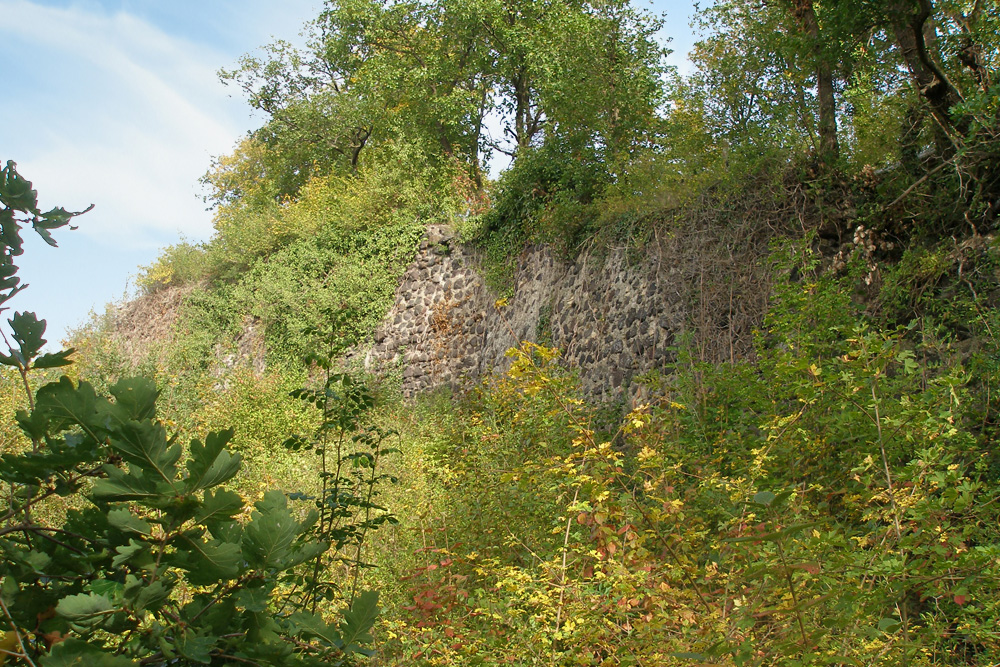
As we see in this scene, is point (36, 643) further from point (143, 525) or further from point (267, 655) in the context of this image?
point (267, 655)

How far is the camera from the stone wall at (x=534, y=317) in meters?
8.32

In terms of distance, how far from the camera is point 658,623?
2.84 meters

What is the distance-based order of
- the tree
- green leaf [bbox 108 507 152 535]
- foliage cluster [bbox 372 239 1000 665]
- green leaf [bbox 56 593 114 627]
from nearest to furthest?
green leaf [bbox 56 593 114 627], green leaf [bbox 108 507 152 535], foliage cluster [bbox 372 239 1000 665], the tree

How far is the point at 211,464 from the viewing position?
125 centimetres

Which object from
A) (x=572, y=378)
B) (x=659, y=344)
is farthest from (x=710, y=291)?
(x=572, y=378)

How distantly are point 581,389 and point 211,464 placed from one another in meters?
5.62

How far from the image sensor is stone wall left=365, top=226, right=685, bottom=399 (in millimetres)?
8320

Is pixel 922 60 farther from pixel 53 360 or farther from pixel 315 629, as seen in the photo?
pixel 53 360

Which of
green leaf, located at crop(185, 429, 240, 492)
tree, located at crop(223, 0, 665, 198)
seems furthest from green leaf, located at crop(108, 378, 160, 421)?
tree, located at crop(223, 0, 665, 198)

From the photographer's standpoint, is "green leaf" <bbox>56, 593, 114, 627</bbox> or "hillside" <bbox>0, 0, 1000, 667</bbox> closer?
"green leaf" <bbox>56, 593, 114, 627</bbox>

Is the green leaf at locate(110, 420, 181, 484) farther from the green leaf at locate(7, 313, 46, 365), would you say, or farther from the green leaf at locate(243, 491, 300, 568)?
the green leaf at locate(7, 313, 46, 365)

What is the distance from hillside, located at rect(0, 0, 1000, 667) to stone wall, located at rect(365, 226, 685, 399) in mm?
61

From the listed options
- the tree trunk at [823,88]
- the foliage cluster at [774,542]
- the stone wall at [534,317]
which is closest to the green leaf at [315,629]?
the foliage cluster at [774,542]

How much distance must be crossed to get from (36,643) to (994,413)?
5289mm
